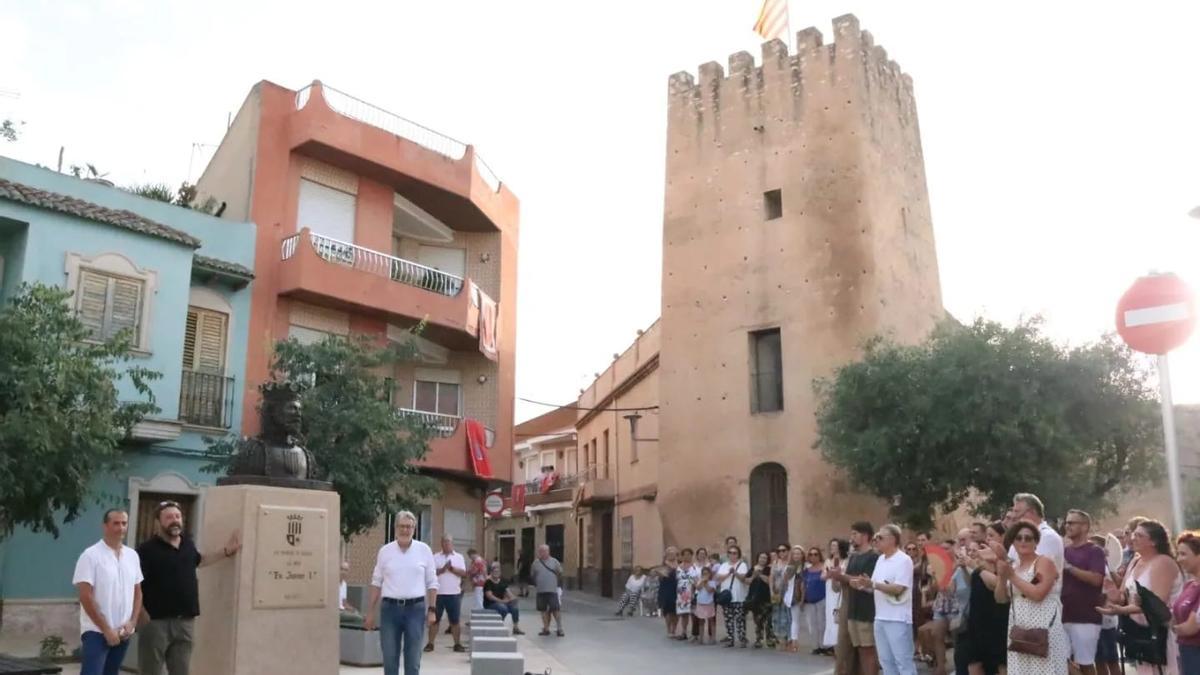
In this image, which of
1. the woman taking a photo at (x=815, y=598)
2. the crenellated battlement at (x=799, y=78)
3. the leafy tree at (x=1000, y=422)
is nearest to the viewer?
the woman taking a photo at (x=815, y=598)

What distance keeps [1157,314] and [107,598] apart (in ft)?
25.8

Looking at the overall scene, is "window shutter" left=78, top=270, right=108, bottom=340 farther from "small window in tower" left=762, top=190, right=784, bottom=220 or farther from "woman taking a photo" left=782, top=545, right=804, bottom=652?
"small window in tower" left=762, top=190, right=784, bottom=220

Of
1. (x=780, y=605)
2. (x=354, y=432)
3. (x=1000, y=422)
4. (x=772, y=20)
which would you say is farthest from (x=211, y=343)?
(x=772, y=20)

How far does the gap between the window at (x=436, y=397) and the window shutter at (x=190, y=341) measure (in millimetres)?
6362

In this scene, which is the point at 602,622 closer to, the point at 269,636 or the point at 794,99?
the point at 794,99

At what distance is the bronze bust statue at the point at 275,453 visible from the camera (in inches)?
328

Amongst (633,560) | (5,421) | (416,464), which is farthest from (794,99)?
(5,421)

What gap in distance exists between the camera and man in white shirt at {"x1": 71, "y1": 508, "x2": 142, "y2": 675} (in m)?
7.26

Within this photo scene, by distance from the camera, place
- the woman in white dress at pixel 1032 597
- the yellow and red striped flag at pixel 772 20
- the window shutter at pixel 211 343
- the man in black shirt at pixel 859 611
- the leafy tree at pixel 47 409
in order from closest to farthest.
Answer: the woman in white dress at pixel 1032 597 → the man in black shirt at pixel 859 611 → the leafy tree at pixel 47 409 → the window shutter at pixel 211 343 → the yellow and red striped flag at pixel 772 20

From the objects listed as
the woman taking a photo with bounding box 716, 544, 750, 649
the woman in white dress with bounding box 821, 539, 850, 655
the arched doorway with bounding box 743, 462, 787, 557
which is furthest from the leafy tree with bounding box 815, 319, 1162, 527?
the woman in white dress with bounding box 821, 539, 850, 655

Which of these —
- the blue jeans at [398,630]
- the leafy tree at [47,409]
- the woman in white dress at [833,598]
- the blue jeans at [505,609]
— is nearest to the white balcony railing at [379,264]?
the leafy tree at [47,409]

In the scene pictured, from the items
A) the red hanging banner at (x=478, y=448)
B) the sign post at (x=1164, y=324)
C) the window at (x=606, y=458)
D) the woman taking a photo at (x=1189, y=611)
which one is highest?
the window at (x=606, y=458)

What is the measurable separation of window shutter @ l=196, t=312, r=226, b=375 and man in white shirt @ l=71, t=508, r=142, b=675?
12982mm

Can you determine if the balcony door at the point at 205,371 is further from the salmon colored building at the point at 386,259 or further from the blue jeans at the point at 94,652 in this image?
the blue jeans at the point at 94,652
